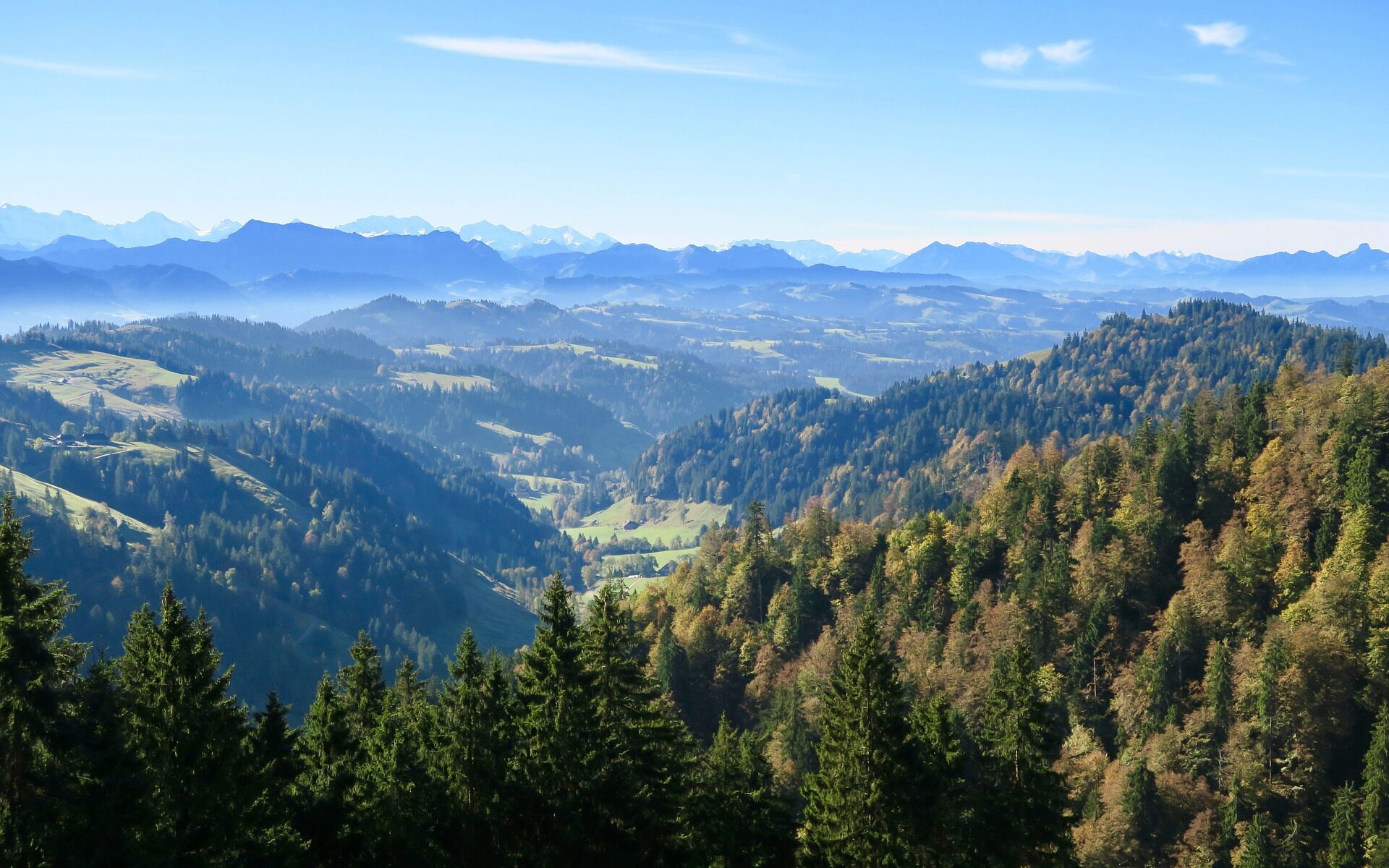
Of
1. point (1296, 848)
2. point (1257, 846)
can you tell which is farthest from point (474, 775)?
point (1296, 848)

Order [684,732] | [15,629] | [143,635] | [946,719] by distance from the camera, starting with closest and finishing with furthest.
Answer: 1. [15,629]
2. [143,635]
3. [946,719]
4. [684,732]

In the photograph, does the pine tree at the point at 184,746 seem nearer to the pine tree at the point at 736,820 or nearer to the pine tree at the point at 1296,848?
the pine tree at the point at 736,820

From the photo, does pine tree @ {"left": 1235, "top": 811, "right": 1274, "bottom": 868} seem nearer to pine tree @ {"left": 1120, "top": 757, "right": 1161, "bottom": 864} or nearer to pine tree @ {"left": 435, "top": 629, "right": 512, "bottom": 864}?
pine tree @ {"left": 1120, "top": 757, "right": 1161, "bottom": 864}

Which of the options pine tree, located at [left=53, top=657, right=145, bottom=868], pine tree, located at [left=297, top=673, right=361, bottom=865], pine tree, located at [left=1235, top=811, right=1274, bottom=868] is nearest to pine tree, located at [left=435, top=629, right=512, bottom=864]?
pine tree, located at [left=297, top=673, right=361, bottom=865]

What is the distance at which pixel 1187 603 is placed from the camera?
96.1m

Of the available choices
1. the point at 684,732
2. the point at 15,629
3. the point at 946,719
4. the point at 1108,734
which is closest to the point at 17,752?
the point at 15,629

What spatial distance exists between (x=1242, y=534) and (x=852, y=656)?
71155mm

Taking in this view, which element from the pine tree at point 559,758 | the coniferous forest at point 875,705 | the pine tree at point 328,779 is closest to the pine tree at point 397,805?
the coniferous forest at point 875,705

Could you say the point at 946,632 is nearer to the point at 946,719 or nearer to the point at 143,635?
the point at 946,719

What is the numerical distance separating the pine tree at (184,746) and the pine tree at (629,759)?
14.8 meters

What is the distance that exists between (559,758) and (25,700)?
20.0m

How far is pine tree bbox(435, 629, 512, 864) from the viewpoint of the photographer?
4391 cm

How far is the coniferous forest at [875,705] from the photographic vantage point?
36.8m

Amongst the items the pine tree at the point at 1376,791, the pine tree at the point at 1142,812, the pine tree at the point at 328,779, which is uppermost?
the pine tree at the point at 328,779
